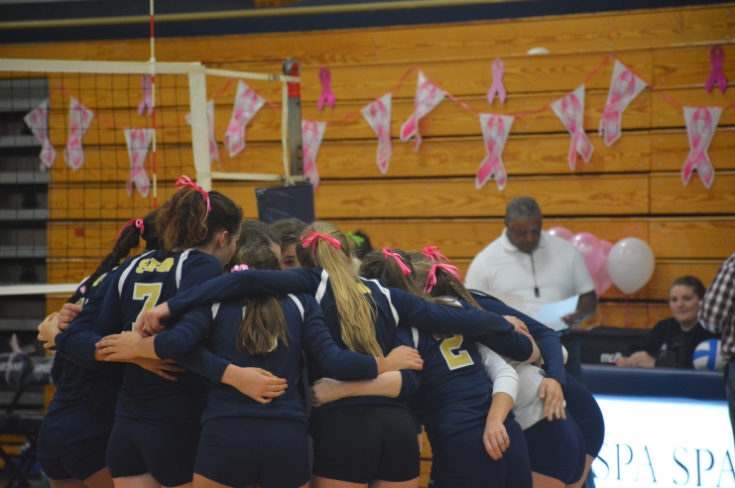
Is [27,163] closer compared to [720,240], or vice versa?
[720,240]

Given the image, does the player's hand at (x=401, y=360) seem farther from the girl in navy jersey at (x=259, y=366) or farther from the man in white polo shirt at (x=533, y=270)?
the man in white polo shirt at (x=533, y=270)

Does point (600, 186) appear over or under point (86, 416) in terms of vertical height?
over

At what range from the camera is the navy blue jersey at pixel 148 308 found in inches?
78.9

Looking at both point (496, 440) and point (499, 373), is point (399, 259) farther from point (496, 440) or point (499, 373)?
point (496, 440)

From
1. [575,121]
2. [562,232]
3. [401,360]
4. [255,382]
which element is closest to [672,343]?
[562,232]

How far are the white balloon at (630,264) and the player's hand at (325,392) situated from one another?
11.8 feet

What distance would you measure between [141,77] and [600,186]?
449 cm

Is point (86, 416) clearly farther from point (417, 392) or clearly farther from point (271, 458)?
point (417, 392)

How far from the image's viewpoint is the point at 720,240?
5164 millimetres

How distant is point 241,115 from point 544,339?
428 centimetres

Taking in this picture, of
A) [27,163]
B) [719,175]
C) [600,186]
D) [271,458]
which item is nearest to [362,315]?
[271,458]

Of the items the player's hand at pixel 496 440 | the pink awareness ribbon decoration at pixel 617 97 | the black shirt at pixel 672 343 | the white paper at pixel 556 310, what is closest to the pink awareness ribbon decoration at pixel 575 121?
the pink awareness ribbon decoration at pixel 617 97

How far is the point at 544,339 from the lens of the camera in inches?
99.5

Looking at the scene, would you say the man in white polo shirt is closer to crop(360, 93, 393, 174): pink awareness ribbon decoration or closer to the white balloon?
the white balloon
